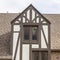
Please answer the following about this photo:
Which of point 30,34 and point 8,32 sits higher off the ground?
point 8,32

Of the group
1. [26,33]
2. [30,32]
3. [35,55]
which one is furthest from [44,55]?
[26,33]

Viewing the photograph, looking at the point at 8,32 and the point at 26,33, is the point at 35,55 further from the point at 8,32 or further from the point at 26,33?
the point at 8,32

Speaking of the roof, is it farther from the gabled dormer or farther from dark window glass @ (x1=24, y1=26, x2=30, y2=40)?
dark window glass @ (x1=24, y1=26, x2=30, y2=40)

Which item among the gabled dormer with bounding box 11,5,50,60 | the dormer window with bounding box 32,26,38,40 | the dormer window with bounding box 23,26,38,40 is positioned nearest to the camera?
the gabled dormer with bounding box 11,5,50,60

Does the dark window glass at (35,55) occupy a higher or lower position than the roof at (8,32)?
lower

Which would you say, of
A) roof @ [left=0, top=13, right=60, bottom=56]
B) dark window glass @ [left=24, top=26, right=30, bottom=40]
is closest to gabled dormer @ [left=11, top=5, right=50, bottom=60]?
dark window glass @ [left=24, top=26, right=30, bottom=40]

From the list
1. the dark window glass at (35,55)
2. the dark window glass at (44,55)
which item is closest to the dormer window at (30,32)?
the dark window glass at (35,55)

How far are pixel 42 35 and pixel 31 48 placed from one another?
57.9 inches

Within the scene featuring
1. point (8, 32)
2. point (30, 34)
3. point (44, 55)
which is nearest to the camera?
point (44, 55)

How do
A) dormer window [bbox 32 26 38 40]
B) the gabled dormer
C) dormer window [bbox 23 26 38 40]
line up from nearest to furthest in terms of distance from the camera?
the gabled dormer, dormer window [bbox 23 26 38 40], dormer window [bbox 32 26 38 40]

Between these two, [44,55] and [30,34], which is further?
[30,34]

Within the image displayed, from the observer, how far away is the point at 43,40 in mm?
27094

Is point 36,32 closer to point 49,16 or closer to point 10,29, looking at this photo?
point 10,29

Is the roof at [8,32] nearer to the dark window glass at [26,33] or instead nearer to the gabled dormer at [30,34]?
the gabled dormer at [30,34]
